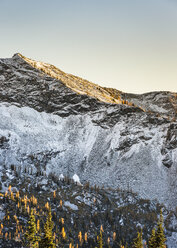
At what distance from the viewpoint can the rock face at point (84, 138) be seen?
413 feet

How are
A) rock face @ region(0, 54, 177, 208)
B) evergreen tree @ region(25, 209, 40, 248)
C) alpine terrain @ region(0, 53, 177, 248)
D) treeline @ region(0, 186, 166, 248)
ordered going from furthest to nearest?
rock face @ region(0, 54, 177, 208), alpine terrain @ region(0, 53, 177, 248), treeline @ region(0, 186, 166, 248), evergreen tree @ region(25, 209, 40, 248)

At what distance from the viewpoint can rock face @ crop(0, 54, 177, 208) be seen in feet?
413

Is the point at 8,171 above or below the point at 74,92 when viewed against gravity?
below

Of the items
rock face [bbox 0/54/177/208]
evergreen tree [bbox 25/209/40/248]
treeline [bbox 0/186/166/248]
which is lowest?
treeline [bbox 0/186/166/248]

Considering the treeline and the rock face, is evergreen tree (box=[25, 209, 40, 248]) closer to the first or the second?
the treeline

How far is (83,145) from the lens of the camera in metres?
147

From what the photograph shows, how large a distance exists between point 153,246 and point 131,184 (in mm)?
71570

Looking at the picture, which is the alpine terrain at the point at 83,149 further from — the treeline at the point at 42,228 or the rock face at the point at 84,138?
the treeline at the point at 42,228

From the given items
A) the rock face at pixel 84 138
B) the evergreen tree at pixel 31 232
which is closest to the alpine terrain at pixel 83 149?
the rock face at pixel 84 138

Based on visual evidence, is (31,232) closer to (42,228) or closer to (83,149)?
(42,228)

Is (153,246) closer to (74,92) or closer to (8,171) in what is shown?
(8,171)

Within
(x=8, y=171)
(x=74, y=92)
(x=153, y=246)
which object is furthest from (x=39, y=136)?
(x=153, y=246)

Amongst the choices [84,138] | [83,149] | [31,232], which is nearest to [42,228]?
[31,232]

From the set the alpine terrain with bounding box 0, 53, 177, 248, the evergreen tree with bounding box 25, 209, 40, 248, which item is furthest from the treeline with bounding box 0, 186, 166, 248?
the evergreen tree with bounding box 25, 209, 40, 248
